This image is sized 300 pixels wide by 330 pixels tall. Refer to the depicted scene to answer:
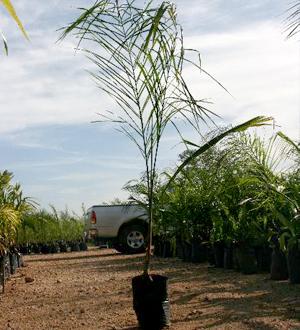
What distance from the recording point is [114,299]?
551cm

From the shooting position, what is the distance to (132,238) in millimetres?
12422

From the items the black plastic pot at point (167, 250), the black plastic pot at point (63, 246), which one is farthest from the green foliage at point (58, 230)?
the black plastic pot at point (167, 250)

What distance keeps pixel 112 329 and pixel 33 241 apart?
39.5 feet

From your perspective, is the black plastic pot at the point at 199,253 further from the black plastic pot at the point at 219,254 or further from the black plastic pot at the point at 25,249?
the black plastic pot at the point at 25,249

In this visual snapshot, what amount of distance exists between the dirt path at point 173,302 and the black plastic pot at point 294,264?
12 centimetres

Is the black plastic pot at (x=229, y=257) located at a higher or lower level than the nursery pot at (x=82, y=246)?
lower

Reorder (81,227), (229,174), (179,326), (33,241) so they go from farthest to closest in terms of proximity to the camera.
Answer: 1. (81,227)
2. (33,241)
3. (229,174)
4. (179,326)

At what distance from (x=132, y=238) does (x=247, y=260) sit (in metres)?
5.71

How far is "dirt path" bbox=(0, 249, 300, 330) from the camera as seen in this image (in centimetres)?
421

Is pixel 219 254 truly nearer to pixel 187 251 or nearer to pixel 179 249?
pixel 187 251

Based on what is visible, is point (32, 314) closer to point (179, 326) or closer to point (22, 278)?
point (179, 326)

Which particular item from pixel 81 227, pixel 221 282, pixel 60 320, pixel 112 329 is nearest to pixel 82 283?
pixel 221 282

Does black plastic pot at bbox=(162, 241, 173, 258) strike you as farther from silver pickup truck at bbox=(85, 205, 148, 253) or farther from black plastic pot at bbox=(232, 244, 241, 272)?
black plastic pot at bbox=(232, 244, 241, 272)

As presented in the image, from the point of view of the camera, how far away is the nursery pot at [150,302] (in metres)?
3.95
